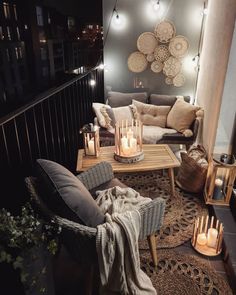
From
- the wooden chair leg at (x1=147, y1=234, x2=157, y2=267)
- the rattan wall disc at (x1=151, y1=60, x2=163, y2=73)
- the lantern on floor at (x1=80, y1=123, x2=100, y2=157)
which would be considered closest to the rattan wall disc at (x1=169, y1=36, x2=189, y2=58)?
the rattan wall disc at (x1=151, y1=60, x2=163, y2=73)

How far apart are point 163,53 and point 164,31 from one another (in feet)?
1.09

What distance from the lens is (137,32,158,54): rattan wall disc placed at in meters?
3.93

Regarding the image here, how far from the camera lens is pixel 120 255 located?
4.36 feet

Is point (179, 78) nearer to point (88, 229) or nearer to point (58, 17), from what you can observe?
point (88, 229)

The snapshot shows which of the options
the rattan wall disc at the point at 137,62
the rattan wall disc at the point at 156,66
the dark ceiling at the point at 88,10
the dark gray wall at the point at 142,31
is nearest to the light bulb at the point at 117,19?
the dark gray wall at the point at 142,31

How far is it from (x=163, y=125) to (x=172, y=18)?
1.75 meters

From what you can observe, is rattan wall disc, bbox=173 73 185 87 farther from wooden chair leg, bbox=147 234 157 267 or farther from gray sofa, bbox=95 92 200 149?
wooden chair leg, bbox=147 234 157 267

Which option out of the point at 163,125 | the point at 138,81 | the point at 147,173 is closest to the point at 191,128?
the point at 163,125

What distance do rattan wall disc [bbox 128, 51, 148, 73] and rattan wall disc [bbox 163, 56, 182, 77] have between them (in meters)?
0.35

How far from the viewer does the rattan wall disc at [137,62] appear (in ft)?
13.3

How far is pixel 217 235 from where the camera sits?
1.92m

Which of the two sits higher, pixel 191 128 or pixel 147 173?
pixel 191 128

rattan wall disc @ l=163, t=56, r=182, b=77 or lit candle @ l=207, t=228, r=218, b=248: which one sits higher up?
rattan wall disc @ l=163, t=56, r=182, b=77

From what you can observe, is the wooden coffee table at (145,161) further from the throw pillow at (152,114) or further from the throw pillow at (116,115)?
the throw pillow at (152,114)
